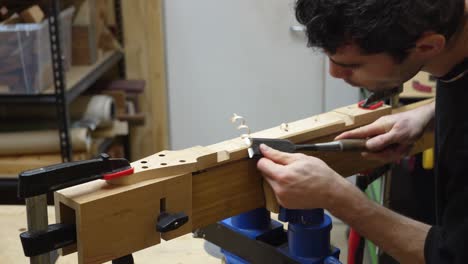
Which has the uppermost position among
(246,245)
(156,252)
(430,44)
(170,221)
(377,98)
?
(430,44)

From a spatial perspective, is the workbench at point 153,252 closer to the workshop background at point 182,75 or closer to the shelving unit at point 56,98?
the shelving unit at point 56,98

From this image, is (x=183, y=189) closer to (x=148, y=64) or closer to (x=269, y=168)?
(x=269, y=168)

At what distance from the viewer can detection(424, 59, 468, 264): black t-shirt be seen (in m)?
0.92

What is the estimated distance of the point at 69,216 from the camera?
813 millimetres

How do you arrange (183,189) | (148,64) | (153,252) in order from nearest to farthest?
1. (183,189)
2. (153,252)
3. (148,64)

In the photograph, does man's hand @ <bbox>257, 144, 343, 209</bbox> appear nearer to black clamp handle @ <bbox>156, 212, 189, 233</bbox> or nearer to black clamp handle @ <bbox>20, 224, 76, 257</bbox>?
black clamp handle @ <bbox>156, 212, 189, 233</bbox>

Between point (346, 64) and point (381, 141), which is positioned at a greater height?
point (346, 64)

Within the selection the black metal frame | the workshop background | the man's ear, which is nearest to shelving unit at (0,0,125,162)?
the workshop background

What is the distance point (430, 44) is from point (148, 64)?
2.03 m

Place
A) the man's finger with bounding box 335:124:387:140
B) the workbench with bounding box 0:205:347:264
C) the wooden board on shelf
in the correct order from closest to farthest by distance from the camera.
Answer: the man's finger with bounding box 335:124:387:140
the workbench with bounding box 0:205:347:264
the wooden board on shelf

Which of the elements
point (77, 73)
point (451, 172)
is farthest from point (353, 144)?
point (77, 73)

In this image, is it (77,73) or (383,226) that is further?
(77,73)

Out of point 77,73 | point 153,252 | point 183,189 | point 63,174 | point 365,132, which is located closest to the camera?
point 63,174

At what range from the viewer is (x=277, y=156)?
966 mm
